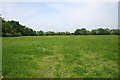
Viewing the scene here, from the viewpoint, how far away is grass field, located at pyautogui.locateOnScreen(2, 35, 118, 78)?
2050 centimetres

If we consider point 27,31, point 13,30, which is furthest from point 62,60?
point 27,31

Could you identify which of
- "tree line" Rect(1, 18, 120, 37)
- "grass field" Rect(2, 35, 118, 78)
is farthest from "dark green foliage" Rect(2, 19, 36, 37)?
"grass field" Rect(2, 35, 118, 78)

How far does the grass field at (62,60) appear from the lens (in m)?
20.5

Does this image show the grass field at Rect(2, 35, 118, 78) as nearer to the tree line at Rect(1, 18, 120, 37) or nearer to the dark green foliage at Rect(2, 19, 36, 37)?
the tree line at Rect(1, 18, 120, 37)

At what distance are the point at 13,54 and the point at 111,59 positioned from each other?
10177mm

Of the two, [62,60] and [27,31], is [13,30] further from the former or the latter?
[62,60]

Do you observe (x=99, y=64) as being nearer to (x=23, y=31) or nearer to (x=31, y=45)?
(x=31, y=45)

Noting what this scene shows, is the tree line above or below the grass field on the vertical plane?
above

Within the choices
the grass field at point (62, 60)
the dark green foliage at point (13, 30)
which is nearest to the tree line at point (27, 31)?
the dark green foliage at point (13, 30)

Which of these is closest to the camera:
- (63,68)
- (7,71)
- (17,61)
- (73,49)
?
(7,71)

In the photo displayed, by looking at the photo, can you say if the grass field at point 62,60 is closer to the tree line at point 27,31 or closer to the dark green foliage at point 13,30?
the tree line at point 27,31

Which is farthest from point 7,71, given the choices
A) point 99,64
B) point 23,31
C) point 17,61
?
point 23,31

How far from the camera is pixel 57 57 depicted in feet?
87.0

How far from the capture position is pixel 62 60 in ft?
82.5
